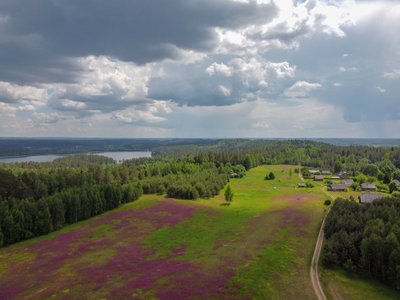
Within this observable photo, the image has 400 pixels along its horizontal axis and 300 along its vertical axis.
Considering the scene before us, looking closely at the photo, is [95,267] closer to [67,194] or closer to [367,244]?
[67,194]

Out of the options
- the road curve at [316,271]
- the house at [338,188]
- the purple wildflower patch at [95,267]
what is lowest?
the purple wildflower patch at [95,267]

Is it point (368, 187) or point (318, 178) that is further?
point (318, 178)

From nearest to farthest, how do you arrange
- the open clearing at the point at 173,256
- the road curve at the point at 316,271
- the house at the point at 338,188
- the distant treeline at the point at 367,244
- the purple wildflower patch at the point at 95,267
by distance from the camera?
the road curve at the point at 316,271 → the open clearing at the point at 173,256 → the purple wildflower patch at the point at 95,267 → the distant treeline at the point at 367,244 → the house at the point at 338,188

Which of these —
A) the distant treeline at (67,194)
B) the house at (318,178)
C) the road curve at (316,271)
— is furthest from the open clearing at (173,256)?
the house at (318,178)

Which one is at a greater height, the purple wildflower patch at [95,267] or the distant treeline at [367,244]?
the distant treeline at [367,244]

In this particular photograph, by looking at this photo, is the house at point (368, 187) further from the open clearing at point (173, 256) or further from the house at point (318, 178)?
the open clearing at point (173, 256)

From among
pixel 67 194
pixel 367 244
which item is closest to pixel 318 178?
pixel 367 244

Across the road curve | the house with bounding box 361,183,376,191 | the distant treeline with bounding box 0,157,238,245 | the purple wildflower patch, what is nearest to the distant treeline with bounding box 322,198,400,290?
the road curve

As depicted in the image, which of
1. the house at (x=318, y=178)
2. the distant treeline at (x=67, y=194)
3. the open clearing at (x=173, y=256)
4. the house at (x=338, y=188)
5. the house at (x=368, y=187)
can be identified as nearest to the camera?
the open clearing at (x=173, y=256)

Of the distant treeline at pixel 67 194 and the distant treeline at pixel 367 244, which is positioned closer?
the distant treeline at pixel 367 244
